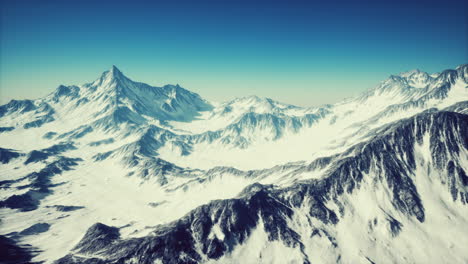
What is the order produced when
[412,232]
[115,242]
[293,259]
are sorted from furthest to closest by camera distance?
[412,232] < [115,242] < [293,259]

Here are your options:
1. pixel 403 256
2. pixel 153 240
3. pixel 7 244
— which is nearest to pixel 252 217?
pixel 153 240

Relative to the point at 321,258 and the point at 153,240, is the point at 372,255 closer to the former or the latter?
the point at 321,258

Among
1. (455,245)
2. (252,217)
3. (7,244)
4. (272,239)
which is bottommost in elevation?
(455,245)

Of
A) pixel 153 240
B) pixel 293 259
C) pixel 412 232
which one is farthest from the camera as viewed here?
pixel 412 232

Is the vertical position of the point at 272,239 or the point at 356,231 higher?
the point at 272,239

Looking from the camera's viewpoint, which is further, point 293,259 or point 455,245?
point 455,245

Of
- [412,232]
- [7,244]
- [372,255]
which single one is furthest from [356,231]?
[7,244]

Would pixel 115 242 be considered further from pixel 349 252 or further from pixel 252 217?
pixel 349 252

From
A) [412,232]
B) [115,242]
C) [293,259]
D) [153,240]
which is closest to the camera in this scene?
[153,240]

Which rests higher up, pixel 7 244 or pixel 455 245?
pixel 7 244
